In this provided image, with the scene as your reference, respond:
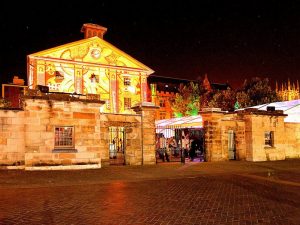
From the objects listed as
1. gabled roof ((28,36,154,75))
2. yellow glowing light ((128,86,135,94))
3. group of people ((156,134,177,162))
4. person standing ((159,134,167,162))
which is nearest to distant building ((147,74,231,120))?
yellow glowing light ((128,86,135,94))

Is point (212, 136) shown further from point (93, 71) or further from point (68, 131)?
point (93, 71)

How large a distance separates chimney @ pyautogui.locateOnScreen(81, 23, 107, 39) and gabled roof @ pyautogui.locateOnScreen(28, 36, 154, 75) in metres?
2.31

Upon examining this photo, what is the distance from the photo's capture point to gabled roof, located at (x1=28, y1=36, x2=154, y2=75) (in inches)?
1352

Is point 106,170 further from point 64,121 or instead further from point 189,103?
point 189,103

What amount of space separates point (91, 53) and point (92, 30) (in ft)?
12.9

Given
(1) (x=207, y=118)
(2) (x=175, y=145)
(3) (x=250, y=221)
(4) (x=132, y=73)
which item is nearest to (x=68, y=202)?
(3) (x=250, y=221)

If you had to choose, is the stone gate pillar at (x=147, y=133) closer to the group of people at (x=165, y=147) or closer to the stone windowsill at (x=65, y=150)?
the group of people at (x=165, y=147)

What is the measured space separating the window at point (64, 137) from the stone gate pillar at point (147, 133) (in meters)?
3.63

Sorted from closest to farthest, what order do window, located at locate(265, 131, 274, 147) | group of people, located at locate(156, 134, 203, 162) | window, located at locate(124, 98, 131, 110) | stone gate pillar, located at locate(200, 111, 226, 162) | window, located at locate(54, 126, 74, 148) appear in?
window, located at locate(54, 126, 74, 148) < stone gate pillar, located at locate(200, 111, 226, 162) < group of people, located at locate(156, 134, 203, 162) < window, located at locate(265, 131, 274, 147) < window, located at locate(124, 98, 131, 110)

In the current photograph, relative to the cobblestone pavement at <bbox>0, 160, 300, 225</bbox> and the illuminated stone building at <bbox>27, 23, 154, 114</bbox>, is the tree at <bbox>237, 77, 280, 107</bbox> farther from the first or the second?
the cobblestone pavement at <bbox>0, 160, 300, 225</bbox>

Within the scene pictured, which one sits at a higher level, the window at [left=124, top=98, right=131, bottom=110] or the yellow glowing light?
the yellow glowing light

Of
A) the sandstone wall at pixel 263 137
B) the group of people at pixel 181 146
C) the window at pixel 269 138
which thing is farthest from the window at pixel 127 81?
the window at pixel 269 138

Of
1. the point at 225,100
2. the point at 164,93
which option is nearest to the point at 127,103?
the point at 225,100

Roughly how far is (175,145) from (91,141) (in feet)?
28.8
